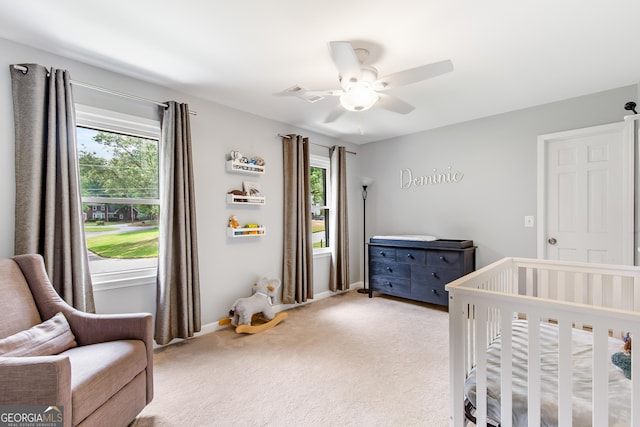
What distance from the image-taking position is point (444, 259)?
11.4ft

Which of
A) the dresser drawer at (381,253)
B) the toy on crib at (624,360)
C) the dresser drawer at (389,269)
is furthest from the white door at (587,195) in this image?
the toy on crib at (624,360)

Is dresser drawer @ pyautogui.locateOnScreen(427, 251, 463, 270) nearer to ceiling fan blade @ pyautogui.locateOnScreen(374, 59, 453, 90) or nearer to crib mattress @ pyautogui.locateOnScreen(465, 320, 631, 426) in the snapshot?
crib mattress @ pyautogui.locateOnScreen(465, 320, 631, 426)

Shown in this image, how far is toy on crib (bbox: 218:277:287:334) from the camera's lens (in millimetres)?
2955

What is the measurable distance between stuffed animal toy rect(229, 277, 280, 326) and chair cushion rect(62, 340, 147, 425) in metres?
1.31

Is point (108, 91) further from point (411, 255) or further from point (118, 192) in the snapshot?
point (411, 255)

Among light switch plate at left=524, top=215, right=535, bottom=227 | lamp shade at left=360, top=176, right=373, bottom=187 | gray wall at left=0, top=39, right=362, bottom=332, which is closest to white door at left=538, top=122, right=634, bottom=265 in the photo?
light switch plate at left=524, top=215, right=535, bottom=227

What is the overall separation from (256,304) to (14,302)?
181 cm

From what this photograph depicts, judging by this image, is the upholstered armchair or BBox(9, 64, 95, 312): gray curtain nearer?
the upholstered armchair

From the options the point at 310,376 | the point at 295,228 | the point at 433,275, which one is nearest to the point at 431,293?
the point at 433,275

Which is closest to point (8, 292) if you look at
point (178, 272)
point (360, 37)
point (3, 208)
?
point (3, 208)

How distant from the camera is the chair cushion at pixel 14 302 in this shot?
5.04 ft

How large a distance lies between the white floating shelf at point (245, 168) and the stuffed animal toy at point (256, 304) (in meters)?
1.20

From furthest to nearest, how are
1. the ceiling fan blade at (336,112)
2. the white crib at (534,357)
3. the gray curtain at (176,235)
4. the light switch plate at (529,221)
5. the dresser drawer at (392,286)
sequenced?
1. the dresser drawer at (392,286)
2. the light switch plate at (529,221)
3. the gray curtain at (176,235)
4. the ceiling fan blade at (336,112)
5. the white crib at (534,357)

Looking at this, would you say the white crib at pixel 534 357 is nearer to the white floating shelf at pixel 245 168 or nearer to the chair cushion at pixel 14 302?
the chair cushion at pixel 14 302
